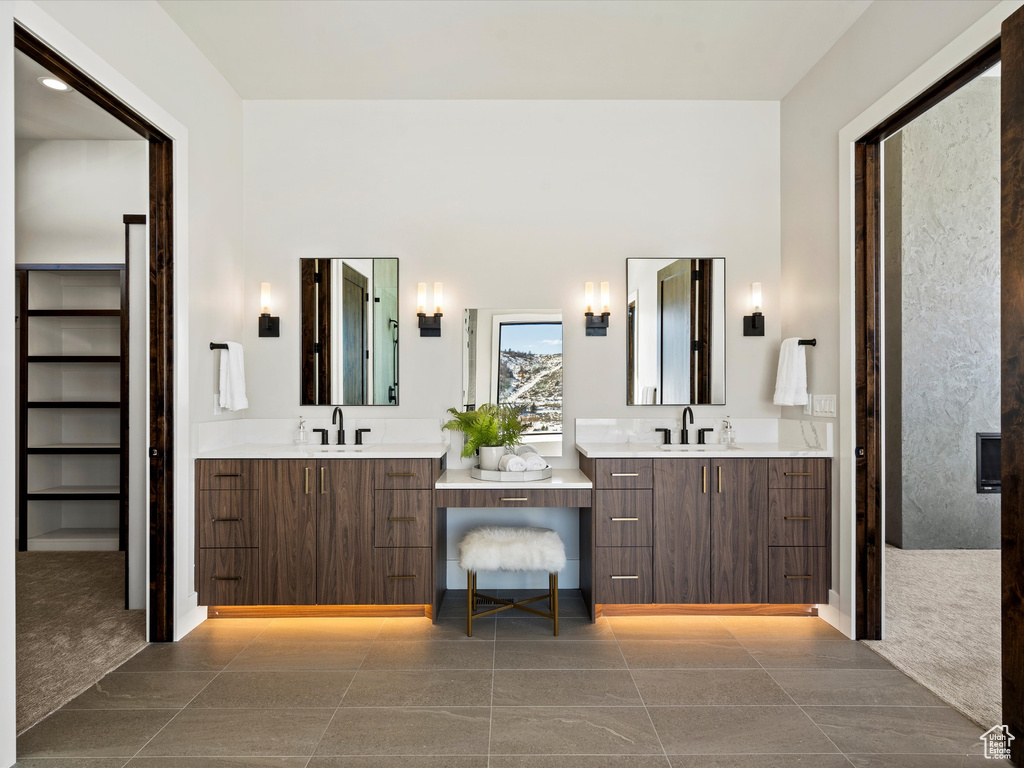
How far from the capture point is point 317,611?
313 centimetres

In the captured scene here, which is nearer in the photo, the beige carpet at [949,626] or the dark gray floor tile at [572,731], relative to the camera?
the dark gray floor tile at [572,731]

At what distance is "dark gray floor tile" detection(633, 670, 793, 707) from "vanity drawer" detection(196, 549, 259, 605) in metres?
1.85

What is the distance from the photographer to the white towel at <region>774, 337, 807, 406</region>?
3.25 metres

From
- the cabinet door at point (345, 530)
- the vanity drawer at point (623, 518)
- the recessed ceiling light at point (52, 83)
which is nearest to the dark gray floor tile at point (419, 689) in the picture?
the cabinet door at point (345, 530)

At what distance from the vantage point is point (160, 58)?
2.77 metres

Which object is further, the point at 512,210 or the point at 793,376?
the point at 512,210

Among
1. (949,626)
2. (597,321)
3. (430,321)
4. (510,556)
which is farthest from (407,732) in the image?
(949,626)

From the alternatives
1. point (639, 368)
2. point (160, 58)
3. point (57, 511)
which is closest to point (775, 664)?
point (639, 368)

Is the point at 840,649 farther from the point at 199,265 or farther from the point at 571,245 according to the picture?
the point at 199,265

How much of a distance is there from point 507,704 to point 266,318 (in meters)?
2.46

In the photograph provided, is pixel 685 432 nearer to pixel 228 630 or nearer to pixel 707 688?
pixel 707 688

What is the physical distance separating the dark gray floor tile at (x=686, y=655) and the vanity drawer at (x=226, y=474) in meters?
1.92

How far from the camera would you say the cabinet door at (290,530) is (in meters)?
3.03

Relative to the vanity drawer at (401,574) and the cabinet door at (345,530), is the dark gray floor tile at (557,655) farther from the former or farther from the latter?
the cabinet door at (345,530)
